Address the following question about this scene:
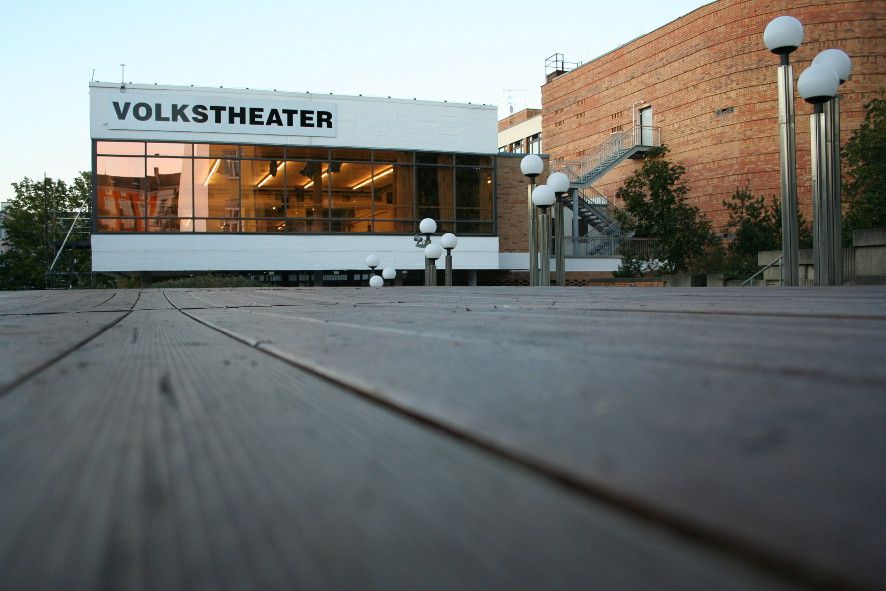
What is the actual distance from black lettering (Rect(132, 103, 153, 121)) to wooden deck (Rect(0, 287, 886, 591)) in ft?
78.4

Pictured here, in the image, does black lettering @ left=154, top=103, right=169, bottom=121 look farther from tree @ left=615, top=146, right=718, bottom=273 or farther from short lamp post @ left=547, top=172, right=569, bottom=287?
tree @ left=615, top=146, right=718, bottom=273

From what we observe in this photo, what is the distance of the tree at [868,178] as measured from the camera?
15062 millimetres

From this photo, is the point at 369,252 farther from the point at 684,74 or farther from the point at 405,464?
the point at 405,464

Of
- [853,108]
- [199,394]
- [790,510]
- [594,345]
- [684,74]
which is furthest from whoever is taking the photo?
[684,74]

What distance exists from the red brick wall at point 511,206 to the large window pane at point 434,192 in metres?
2.16

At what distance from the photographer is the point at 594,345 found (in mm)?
1388

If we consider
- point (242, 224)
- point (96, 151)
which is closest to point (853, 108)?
point (242, 224)

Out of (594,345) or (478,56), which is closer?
(594,345)

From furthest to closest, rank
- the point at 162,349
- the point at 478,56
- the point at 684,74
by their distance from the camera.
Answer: the point at 478,56 < the point at 684,74 < the point at 162,349

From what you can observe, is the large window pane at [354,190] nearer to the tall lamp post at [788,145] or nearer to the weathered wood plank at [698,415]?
the tall lamp post at [788,145]

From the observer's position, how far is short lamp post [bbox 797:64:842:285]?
23.8 ft

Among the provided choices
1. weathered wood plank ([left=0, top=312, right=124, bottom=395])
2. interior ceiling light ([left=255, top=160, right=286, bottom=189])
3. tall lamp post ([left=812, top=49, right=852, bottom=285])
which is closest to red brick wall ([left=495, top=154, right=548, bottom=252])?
interior ceiling light ([left=255, top=160, right=286, bottom=189])

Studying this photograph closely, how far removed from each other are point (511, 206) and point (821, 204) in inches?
764

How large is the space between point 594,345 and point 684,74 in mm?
30640
